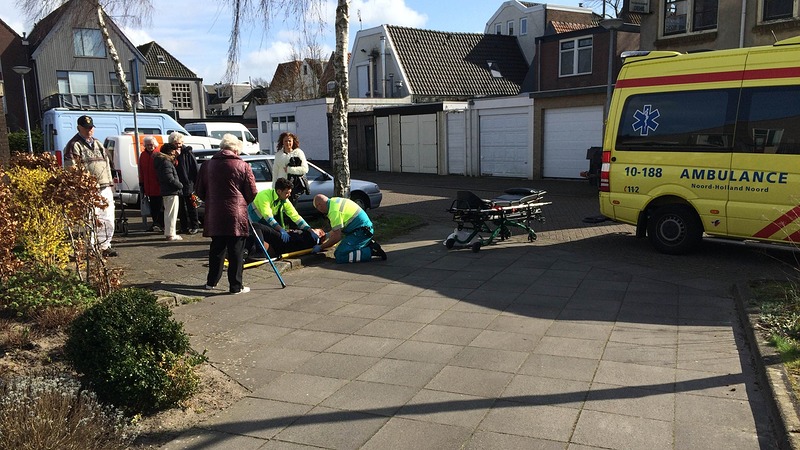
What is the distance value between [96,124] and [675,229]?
1533 centimetres

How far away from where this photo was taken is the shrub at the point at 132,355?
396cm

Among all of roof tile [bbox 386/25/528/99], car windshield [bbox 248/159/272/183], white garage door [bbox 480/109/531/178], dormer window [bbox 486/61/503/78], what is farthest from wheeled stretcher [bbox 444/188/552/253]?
dormer window [bbox 486/61/503/78]

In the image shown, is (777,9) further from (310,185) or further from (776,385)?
(776,385)

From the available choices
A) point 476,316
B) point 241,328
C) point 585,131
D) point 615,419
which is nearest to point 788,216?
point 476,316

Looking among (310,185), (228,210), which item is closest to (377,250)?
(228,210)

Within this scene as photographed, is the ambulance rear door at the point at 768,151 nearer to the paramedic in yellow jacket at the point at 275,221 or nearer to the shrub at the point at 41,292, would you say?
the paramedic in yellow jacket at the point at 275,221

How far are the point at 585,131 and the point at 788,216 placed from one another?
11760 millimetres

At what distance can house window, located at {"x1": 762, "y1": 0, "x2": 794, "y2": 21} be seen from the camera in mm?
17750

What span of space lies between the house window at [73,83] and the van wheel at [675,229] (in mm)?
45817

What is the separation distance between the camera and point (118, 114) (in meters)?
17.8

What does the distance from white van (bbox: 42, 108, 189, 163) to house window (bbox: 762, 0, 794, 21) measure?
18.6 meters

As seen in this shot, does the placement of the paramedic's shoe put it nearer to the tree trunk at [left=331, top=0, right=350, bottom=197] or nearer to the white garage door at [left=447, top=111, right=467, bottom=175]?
the tree trunk at [left=331, top=0, right=350, bottom=197]

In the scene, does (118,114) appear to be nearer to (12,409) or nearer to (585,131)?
(585,131)

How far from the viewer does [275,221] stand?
8.79m
